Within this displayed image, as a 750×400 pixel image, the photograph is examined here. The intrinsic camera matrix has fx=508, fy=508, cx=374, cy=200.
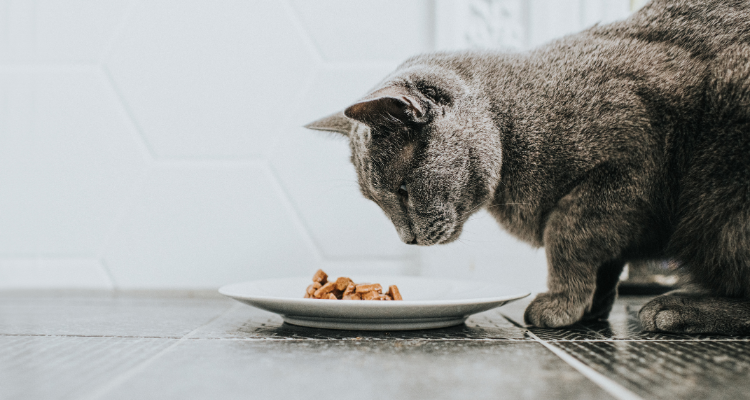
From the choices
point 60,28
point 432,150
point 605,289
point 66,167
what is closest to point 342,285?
point 432,150

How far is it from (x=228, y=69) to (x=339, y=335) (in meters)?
0.93

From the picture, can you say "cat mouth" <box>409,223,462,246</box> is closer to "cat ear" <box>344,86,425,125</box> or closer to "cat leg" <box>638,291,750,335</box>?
"cat ear" <box>344,86,425,125</box>

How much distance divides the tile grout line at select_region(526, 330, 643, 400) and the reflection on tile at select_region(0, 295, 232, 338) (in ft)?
1.76

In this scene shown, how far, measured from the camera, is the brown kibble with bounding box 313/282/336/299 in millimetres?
830

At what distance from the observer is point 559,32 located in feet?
4.46

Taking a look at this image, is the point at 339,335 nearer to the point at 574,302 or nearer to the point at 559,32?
the point at 574,302

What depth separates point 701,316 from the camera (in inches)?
30.0

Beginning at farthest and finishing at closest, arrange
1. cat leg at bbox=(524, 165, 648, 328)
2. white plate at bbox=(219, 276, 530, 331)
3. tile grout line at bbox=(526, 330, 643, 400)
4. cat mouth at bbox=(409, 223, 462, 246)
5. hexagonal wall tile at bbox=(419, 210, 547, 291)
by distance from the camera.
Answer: hexagonal wall tile at bbox=(419, 210, 547, 291) → cat mouth at bbox=(409, 223, 462, 246) → cat leg at bbox=(524, 165, 648, 328) → white plate at bbox=(219, 276, 530, 331) → tile grout line at bbox=(526, 330, 643, 400)

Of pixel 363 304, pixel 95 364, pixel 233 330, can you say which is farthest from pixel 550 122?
pixel 95 364

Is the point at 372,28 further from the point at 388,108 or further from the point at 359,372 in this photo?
the point at 359,372

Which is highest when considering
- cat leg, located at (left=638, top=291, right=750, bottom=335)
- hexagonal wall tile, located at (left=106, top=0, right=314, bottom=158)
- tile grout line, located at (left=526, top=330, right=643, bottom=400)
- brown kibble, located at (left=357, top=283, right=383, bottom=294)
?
hexagonal wall tile, located at (left=106, top=0, right=314, bottom=158)

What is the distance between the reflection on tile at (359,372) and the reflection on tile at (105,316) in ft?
0.60

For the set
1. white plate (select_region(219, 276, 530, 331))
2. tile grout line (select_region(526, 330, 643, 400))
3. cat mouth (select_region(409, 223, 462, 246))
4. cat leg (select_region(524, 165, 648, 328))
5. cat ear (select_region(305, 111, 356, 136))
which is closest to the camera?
tile grout line (select_region(526, 330, 643, 400))

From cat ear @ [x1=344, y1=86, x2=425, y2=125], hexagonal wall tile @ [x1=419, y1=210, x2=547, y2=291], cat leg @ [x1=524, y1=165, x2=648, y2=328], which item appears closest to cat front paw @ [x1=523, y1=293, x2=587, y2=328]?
cat leg @ [x1=524, y1=165, x2=648, y2=328]
